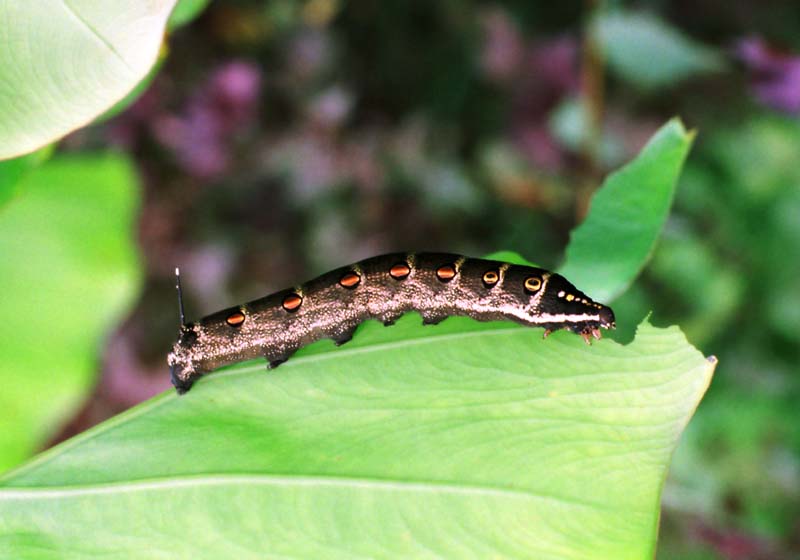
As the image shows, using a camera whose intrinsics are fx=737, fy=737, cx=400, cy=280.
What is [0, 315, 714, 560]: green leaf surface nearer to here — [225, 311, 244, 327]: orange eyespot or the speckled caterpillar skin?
the speckled caterpillar skin

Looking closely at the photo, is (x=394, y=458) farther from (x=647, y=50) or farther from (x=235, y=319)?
(x=647, y=50)

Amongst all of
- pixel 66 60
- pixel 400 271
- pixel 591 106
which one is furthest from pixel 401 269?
pixel 591 106

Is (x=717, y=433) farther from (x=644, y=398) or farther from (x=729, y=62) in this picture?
(x=644, y=398)

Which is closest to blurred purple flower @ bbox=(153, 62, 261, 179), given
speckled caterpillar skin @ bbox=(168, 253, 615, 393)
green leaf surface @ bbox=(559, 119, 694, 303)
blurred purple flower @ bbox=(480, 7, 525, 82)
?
blurred purple flower @ bbox=(480, 7, 525, 82)

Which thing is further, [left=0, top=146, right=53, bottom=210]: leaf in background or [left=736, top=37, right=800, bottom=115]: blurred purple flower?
[left=736, top=37, right=800, bottom=115]: blurred purple flower

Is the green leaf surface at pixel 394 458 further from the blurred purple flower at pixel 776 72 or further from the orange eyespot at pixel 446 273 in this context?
the blurred purple flower at pixel 776 72

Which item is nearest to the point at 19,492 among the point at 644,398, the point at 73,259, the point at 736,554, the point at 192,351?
the point at 192,351

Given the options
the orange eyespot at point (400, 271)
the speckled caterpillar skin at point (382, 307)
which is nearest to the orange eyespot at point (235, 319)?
the speckled caterpillar skin at point (382, 307)
